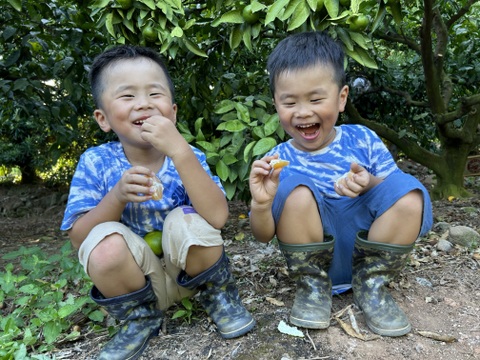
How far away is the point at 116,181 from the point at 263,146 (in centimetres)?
65

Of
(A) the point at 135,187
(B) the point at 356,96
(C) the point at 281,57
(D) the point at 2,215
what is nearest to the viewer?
(A) the point at 135,187

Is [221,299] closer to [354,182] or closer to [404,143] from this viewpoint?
[354,182]

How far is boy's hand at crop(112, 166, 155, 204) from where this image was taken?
1.52 meters

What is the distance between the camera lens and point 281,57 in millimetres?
1773

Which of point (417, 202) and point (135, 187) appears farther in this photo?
point (417, 202)

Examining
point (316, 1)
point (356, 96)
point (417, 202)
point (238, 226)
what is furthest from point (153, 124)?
point (356, 96)

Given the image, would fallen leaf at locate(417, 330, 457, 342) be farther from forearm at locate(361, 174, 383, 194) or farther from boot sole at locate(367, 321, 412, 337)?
forearm at locate(361, 174, 383, 194)

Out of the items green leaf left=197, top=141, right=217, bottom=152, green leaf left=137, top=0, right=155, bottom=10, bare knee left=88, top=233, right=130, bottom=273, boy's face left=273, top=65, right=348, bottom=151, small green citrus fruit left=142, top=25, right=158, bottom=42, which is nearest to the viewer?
bare knee left=88, top=233, right=130, bottom=273

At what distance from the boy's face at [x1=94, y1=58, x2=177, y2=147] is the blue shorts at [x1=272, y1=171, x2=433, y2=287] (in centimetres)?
53

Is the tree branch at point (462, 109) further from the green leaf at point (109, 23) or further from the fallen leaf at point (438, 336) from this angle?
the green leaf at point (109, 23)

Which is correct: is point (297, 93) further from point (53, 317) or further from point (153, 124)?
point (53, 317)

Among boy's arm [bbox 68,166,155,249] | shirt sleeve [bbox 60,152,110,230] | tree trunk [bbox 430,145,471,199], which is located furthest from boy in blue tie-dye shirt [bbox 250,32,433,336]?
tree trunk [bbox 430,145,471,199]

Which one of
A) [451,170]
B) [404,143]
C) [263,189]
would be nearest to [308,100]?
[263,189]

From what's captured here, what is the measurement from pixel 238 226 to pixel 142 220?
1836 mm
